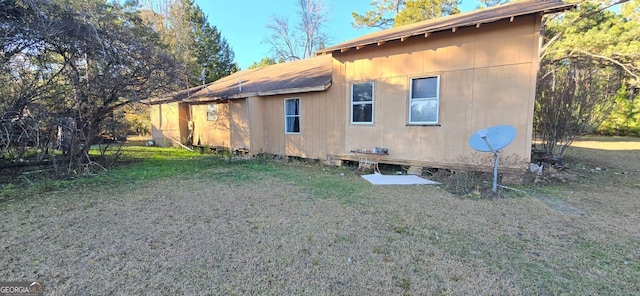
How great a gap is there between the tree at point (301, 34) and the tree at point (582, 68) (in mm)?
17222

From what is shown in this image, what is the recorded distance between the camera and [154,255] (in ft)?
9.48

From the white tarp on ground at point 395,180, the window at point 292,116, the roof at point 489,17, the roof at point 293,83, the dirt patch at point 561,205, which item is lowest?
the dirt patch at point 561,205

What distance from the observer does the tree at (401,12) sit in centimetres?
2017

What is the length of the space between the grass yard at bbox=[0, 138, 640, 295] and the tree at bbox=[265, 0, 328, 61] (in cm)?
2301

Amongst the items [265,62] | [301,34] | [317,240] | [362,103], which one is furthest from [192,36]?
[317,240]

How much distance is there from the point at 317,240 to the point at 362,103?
5.19 meters

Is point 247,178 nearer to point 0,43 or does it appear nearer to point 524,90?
point 0,43

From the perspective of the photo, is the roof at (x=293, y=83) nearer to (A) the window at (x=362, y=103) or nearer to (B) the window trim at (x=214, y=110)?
(B) the window trim at (x=214, y=110)

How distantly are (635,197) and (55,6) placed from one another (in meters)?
11.2

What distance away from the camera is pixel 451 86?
21.1 ft

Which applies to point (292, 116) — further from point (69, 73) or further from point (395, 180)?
point (69, 73)

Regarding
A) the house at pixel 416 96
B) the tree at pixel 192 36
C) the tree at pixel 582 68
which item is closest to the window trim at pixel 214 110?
the house at pixel 416 96

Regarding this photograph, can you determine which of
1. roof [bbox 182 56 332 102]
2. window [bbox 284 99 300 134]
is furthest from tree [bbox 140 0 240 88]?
window [bbox 284 99 300 134]

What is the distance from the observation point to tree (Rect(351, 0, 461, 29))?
20172mm
